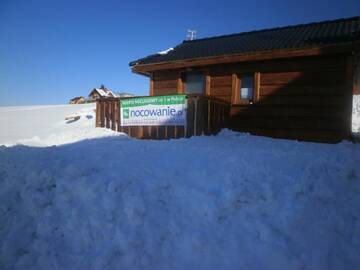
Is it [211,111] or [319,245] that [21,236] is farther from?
[211,111]

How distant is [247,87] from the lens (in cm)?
1069

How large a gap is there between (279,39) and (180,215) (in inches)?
369

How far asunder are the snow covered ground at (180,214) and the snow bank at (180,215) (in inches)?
0.5

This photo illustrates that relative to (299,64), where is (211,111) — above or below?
below

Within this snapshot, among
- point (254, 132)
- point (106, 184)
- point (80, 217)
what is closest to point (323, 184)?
point (106, 184)

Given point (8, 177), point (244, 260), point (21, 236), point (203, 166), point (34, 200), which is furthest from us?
point (203, 166)

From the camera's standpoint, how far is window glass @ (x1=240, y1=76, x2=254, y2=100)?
1057 cm

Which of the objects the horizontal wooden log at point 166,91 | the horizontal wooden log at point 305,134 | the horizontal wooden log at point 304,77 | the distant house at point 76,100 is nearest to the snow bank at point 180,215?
the horizontal wooden log at point 305,134

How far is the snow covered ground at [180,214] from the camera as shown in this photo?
3496 millimetres

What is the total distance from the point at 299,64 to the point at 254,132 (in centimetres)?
272

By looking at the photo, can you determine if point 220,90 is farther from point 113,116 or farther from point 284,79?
point 113,116

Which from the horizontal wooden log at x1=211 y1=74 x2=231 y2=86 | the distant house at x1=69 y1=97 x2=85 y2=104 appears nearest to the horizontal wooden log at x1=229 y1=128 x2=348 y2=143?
the horizontal wooden log at x1=211 y1=74 x2=231 y2=86

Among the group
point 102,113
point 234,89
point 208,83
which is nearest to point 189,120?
point 234,89

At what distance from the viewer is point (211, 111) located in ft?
30.0
